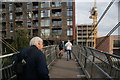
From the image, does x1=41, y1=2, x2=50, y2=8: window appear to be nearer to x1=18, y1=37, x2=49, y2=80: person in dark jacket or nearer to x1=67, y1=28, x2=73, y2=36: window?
x1=67, y1=28, x2=73, y2=36: window

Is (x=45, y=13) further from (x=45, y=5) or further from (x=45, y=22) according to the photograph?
(x=45, y=22)

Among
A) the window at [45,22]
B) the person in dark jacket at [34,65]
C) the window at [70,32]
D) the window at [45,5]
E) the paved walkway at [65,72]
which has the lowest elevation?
the paved walkway at [65,72]

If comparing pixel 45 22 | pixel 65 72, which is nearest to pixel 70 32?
pixel 45 22

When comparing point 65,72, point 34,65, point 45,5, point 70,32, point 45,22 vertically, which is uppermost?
point 45,5

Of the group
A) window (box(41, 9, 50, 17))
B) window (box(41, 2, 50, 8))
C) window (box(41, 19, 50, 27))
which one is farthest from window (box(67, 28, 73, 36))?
window (box(41, 2, 50, 8))

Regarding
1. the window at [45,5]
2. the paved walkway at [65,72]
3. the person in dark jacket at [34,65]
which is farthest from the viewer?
the window at [45,5]

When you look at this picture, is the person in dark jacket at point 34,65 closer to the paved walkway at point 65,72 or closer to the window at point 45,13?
the paved walkway at point 65,72

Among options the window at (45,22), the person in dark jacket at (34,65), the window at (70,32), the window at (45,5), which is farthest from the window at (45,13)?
the person in dark jacket at (34,65)

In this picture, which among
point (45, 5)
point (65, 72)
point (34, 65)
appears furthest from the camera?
point (45, 5)

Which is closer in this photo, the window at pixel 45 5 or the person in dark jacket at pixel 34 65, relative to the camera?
the person in dark jacket at pixel 34 65

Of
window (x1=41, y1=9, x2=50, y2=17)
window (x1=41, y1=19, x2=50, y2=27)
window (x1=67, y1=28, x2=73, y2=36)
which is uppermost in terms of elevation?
window (x1=41, y1=9, x2=50, y2=17)

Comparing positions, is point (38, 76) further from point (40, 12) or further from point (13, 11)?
point (13, 11)

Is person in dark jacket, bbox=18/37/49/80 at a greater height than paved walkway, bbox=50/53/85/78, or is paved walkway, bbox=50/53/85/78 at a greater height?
person in dark jacket, bbox=18/37/49/80

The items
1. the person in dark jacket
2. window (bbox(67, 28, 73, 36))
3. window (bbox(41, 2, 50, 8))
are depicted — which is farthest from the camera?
window (bbox(41, 2, 50, 8))
